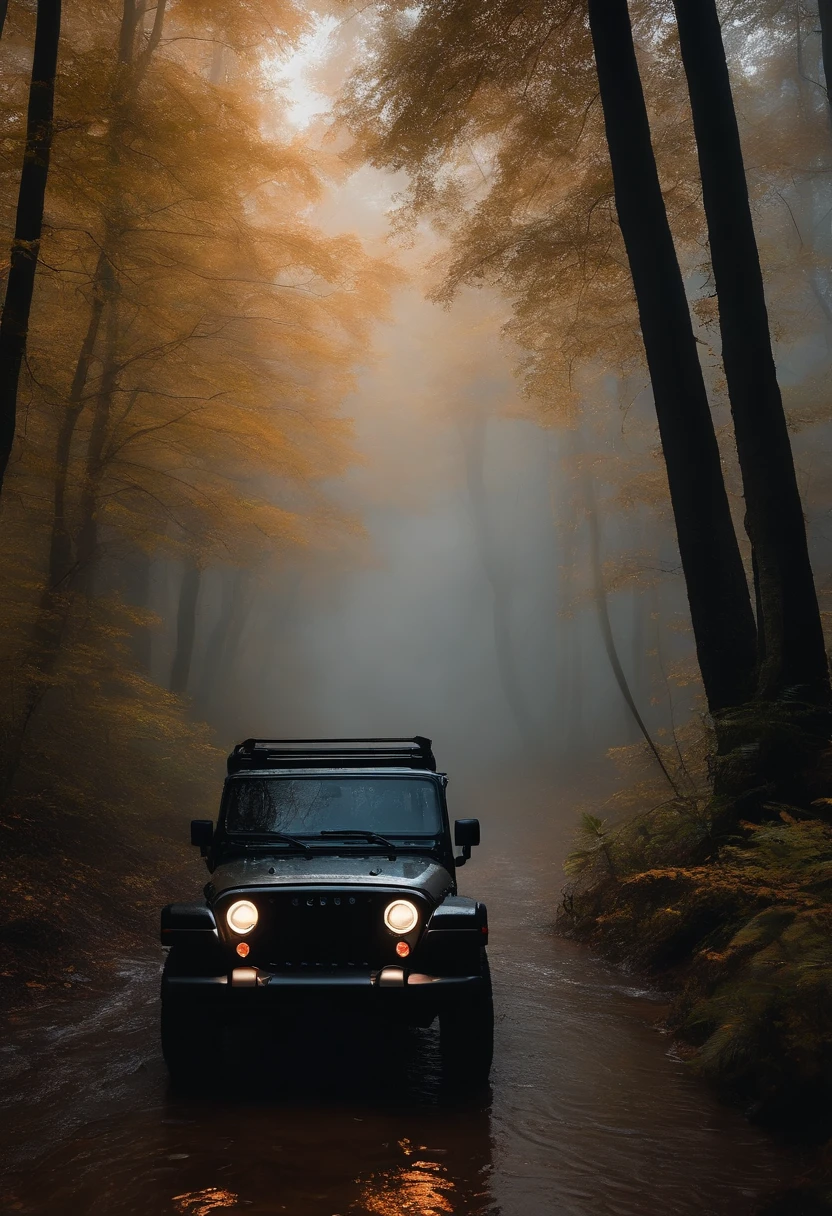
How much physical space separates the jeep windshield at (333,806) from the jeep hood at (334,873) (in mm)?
312

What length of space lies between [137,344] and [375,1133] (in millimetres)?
11673

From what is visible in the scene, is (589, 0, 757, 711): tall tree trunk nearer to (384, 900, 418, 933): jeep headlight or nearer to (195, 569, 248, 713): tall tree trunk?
(384, 900, 418, 933): jeep headlight

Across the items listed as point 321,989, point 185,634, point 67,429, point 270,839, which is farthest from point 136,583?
point 321,989

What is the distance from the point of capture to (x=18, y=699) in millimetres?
12531

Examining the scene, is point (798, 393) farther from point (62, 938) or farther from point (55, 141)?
point (62, 938)

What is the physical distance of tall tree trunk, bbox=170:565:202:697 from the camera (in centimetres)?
2298

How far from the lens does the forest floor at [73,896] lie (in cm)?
833

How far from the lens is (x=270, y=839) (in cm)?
643

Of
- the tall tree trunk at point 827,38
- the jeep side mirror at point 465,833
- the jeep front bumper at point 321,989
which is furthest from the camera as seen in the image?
the tall tree trunk at point 827,38

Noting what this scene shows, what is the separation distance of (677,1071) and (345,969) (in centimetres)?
231

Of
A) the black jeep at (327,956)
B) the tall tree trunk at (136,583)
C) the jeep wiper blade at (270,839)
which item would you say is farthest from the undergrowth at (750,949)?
the tall tree trunk at (136,583)

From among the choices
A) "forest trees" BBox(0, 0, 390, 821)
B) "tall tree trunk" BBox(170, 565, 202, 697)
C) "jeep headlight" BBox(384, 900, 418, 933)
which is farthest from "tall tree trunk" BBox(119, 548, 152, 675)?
"jeep headlight" BBox(384, 900, 418, 933)

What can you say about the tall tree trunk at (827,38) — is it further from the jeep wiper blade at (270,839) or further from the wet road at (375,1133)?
the wet road at (375,1133)

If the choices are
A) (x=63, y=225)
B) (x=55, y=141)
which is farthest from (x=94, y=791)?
(x=55, y=141)
